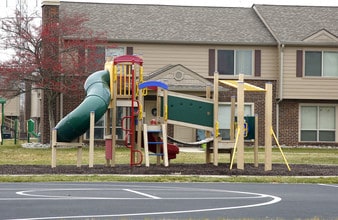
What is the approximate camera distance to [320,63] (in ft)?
145

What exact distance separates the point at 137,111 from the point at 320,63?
20.5m

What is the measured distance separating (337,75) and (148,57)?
396 inches

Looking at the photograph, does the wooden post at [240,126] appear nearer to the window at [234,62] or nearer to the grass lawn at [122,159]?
the grass lawn at [122,159]

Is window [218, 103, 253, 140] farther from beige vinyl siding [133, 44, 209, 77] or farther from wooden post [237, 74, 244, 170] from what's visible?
wooden post [237, 74, 244, 170]

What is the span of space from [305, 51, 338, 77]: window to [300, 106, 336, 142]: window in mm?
1987

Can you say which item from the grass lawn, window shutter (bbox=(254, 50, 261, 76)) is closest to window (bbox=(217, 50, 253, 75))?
window shutter (bbox=(254, 50, 261, 76))

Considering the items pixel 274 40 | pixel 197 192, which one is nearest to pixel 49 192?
pixel 197 192

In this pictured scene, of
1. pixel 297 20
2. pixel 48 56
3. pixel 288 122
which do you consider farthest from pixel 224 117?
pixel 48 56

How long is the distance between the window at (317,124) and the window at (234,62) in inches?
151

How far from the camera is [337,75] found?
146 feet

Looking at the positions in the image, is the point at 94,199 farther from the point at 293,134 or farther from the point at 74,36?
the point at 293,134

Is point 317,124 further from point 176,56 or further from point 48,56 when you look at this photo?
point 48,56

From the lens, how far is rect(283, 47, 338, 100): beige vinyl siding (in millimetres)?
44094

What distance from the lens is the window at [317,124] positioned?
44.9m
